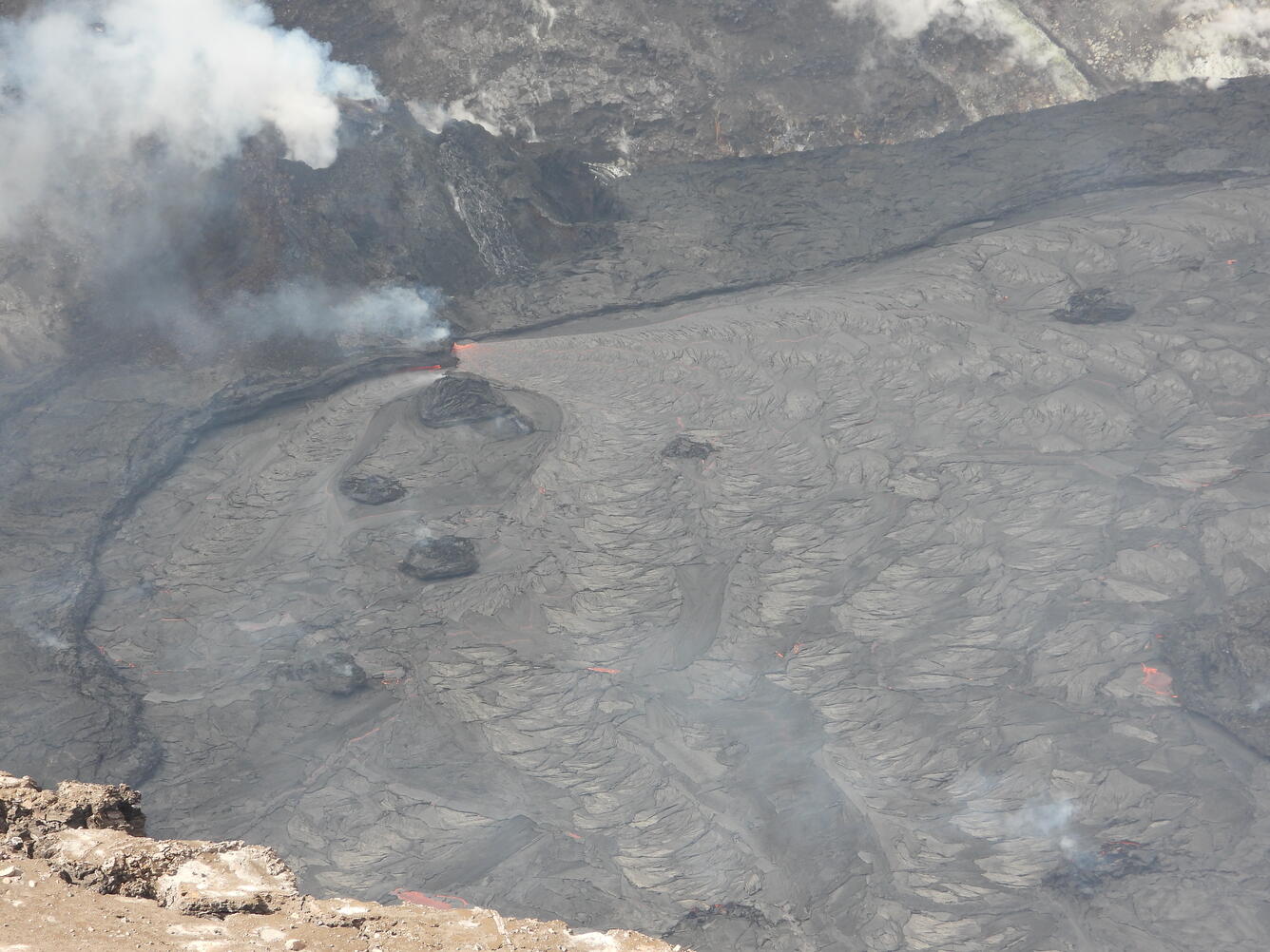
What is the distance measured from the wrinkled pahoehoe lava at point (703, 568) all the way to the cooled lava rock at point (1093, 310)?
0.05m

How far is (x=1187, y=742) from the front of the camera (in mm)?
11383

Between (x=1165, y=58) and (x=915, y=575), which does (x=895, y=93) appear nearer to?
(x=1165, y=58)

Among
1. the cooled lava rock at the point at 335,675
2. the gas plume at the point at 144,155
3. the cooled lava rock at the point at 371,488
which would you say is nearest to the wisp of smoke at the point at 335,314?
the gas plume at the point at 144,155

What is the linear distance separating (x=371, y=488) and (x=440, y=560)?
1.74 meters

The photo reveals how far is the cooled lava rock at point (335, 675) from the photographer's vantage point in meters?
12.0

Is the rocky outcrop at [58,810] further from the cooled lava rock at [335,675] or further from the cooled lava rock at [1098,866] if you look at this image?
the cooled lava rock at [1098,866]

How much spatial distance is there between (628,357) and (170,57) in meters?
10.1

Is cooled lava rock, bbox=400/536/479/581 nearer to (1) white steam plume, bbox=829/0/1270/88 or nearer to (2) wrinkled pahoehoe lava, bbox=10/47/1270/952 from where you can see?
(2) wrinkled pahoehoe lava, bbox=10/47/1270/952

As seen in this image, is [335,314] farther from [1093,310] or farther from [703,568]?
[1093,310]

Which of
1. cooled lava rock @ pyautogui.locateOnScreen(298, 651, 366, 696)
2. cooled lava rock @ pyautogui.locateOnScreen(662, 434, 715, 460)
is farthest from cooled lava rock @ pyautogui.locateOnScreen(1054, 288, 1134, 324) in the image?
cooled lava rock @ pyautogui.locateOnScreen(298, 651, 366, 696)

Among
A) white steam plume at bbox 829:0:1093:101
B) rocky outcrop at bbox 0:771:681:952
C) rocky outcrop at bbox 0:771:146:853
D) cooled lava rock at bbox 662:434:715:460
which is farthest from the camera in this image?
white steam plume at bbox 829:0:1093:101

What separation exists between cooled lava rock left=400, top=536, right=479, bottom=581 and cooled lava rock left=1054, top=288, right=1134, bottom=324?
32.7ft

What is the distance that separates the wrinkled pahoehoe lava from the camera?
10.6 meters

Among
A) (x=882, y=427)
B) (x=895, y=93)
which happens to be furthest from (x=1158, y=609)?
(x=895, y=93)
